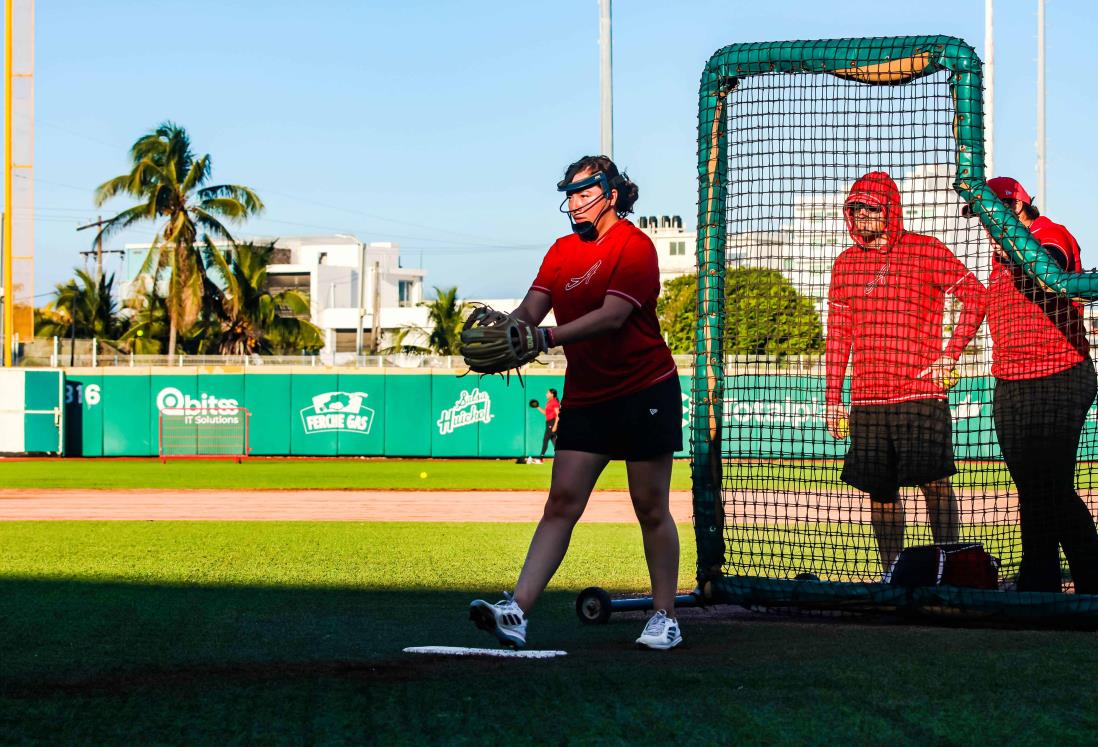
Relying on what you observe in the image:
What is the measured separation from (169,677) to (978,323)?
3.93 meters

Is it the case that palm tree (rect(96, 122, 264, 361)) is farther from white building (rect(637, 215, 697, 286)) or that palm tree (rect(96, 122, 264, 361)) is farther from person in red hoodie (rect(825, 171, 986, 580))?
white building (rect(637, 215, 697, 286))

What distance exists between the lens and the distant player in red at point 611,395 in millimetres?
4961

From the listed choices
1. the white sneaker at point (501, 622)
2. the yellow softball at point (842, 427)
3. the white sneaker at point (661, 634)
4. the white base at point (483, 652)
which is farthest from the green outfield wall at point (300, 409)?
the white base at point (483, 652)

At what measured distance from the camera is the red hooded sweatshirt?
595cm

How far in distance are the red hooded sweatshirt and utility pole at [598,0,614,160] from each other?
16.5ft

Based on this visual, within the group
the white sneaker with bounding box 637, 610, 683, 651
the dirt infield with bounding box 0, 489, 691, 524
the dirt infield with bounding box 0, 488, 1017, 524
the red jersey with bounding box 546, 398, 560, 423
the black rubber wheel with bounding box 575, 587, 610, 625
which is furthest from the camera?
the red jersey with bounding box 546, 398, 560, 423

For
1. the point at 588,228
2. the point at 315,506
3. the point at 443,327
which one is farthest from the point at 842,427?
the point at 443,327

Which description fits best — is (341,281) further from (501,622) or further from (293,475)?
(501,622)

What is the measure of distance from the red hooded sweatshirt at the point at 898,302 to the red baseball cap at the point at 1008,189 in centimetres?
39

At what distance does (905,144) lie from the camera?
6.21 m

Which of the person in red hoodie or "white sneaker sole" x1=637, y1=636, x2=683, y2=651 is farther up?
the person in red hoodie

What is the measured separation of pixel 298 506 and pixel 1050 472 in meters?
11.5

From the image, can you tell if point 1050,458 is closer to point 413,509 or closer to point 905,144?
point 905,144

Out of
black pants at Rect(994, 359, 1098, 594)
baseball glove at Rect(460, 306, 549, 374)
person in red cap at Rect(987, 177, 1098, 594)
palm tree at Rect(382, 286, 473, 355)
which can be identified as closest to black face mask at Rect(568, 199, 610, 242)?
baseball glove at Rect(460, 306, 549, 374)
